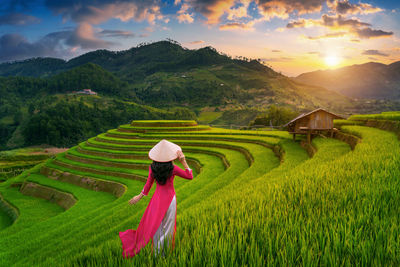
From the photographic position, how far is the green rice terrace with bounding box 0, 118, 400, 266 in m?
2.09

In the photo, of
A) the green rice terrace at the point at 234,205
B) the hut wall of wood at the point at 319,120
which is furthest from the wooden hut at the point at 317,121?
the green rice terrace at the point at 234,205

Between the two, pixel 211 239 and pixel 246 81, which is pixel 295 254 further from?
pixel 246 81

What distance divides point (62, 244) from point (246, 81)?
170 m

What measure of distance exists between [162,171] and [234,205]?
1332 millimetres

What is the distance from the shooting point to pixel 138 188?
43.2 ft

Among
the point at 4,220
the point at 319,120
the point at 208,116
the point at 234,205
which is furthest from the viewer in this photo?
the point at 208,116

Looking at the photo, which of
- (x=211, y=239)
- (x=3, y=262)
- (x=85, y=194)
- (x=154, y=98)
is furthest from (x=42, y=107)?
(x=211, y=239)

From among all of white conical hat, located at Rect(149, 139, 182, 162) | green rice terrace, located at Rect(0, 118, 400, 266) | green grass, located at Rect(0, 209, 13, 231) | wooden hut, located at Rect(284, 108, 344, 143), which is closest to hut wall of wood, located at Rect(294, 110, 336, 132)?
wooden hut, located at Rect(284, 108, 344, 143)

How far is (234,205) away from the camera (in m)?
3.57

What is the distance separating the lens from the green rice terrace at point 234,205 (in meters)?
2.09

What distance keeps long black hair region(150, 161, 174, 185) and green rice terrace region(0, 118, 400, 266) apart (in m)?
0.71

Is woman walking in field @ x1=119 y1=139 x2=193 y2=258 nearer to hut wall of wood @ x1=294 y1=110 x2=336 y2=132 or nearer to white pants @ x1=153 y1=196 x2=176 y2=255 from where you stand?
white pants @ x1=153 y1=196 x2=176 y2=255

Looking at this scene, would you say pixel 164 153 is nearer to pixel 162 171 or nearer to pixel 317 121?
pixel 162 171

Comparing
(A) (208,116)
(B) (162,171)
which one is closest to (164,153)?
(B) (162,171)
